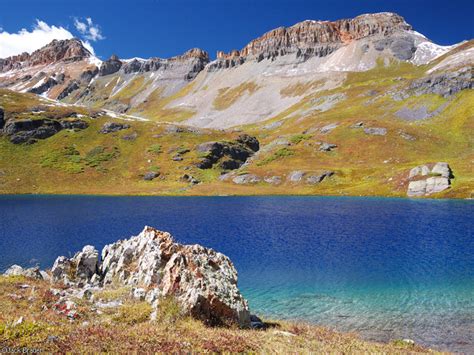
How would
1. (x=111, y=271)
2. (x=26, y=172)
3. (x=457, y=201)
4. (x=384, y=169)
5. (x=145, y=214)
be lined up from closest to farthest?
(x=111, y=271) < (x=145, y=214) < (x=457, y=201) < (x=384, y=169) < (x=26, y=172)

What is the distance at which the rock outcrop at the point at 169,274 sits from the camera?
63.7ft

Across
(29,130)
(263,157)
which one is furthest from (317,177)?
(29,130)

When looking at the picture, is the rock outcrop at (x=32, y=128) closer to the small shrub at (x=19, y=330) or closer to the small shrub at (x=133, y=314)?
the small shrub at (x=133, y=314)

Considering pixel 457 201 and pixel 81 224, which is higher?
pixel 457 201

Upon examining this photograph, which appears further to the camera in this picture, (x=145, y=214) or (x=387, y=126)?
(x=387, y=126)

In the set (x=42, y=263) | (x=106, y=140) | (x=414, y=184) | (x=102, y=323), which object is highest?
(x=106, y=140)

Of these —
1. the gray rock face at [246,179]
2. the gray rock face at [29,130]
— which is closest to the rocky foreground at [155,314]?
the gray rock face at [246,179]

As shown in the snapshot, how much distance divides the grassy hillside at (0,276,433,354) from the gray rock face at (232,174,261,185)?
12667 cm

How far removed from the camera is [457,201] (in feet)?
323

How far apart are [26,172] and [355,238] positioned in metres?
145

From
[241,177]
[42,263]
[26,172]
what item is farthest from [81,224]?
[26,172]

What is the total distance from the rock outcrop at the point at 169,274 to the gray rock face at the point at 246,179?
381ft

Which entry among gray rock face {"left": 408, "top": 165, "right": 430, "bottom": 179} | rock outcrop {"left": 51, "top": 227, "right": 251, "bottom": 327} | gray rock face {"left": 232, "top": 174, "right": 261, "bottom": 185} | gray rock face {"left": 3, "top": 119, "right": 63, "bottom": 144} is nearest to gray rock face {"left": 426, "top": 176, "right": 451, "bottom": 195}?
gray rock face {"left": 408, "top": 165, "right": 430, "bottom": 179}

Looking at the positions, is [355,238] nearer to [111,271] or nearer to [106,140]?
[111,271]
